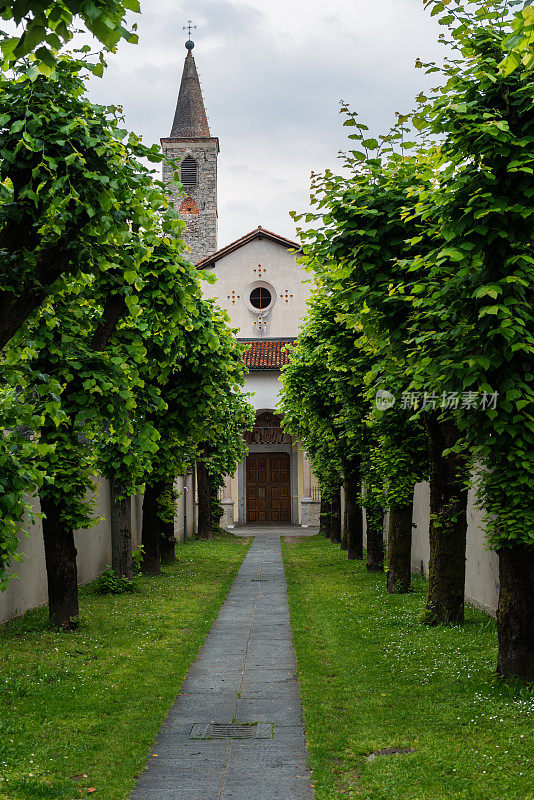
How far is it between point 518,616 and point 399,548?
7.45 metres

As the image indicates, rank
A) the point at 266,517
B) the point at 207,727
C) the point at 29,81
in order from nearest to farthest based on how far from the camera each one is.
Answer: the point at 207,727 < the point at 29,81 < the point at 266,517

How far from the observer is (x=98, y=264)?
297 inches

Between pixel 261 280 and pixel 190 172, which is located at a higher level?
pixel 190 172

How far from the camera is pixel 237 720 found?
7.93 meters

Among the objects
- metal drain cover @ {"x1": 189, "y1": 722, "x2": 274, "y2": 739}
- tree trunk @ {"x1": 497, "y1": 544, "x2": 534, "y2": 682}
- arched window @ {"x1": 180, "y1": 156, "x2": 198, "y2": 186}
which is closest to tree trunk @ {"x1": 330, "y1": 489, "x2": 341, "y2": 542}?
tree trunk @ {"x1": 497, "y1": 544, "x2": 534, "y2": 682}

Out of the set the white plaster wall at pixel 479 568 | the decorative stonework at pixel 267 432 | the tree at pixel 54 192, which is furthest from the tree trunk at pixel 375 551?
the decorative stonework at pixel 267 432

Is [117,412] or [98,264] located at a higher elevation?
[98,264]

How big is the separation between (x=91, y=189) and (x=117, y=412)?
3.86 metres

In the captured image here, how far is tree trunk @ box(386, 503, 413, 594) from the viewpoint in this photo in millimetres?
15172

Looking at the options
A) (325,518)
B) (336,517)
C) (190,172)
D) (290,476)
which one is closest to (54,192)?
(336,517)

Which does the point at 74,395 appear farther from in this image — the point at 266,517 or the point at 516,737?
the point at 266,517

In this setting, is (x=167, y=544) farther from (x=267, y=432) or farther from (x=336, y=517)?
(x=267, y=432)

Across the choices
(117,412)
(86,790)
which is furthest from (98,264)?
(86,790)

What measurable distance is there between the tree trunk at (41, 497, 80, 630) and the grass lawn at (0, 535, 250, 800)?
0.92ft
